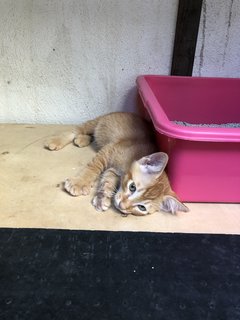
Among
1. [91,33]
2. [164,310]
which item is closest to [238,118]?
[91,33]

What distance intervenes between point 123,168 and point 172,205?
0.29 metres

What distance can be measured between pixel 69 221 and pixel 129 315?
15.8 inches

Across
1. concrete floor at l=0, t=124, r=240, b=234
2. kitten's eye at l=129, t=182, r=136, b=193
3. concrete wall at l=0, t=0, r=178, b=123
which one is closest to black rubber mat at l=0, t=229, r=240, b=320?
concrete floor at l=0, t=124, r=240, b=234

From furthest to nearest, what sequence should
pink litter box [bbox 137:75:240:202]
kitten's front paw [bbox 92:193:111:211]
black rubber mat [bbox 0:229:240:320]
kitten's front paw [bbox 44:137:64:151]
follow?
kitten's front paw [bbox 44:137:64:151] → kitten's front paw [bbox 92:193:111:211] → pink litter box [bbox 137:75:240:202] → black rubber mat [bbox 0:229:240:320]

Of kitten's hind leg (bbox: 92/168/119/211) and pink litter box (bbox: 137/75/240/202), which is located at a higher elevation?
pink litter box (bbox: 137/75/240/202)

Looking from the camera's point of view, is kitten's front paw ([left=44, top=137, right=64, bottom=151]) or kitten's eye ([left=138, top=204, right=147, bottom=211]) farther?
kitten's front paw ([left=44, top=137, right=64, bottom=151])

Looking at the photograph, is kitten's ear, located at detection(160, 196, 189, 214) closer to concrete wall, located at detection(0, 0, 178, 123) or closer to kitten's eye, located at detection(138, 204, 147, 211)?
kitten's eye, located at detection(138, 204, 147, 211)

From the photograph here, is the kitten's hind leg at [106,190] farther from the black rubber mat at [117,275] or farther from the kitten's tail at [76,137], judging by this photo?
the kitten's tail at [76,137]

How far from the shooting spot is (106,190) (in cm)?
126

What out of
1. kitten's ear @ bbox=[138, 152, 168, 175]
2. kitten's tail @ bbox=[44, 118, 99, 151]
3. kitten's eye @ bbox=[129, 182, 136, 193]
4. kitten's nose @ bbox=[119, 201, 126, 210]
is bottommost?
kitten's tail @ bbox=[44, 118, 99, 151]

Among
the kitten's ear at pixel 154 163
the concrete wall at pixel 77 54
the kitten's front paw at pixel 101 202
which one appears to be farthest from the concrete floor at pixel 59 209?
the concrete wall at pixel 77 54

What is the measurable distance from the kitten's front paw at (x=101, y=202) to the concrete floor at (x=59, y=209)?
0.7 inches

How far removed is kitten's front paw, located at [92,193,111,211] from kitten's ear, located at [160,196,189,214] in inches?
7.5

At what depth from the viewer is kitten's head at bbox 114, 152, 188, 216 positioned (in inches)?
46.1
